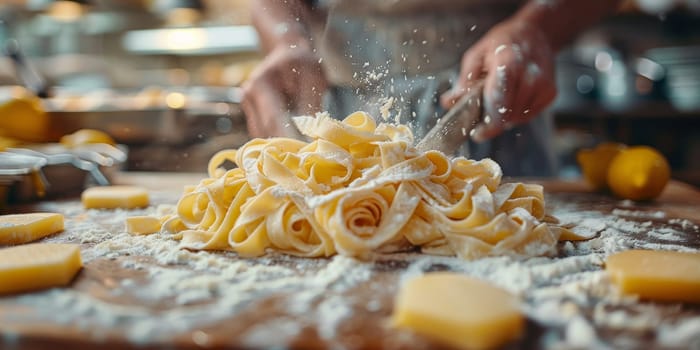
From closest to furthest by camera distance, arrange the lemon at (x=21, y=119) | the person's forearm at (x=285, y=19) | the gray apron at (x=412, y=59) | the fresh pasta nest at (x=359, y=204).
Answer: the fresh pasta nest at (x=359, y=204) < the gray apron at (x=412, y=59) < the person's forearm at (x=285, y=19) < the lemon at (x=21, y=119)

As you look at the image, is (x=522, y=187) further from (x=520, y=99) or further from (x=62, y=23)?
(x=62, y=23)

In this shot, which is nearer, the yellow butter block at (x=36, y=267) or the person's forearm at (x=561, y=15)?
the yellow butter block at (x=36, y=267)

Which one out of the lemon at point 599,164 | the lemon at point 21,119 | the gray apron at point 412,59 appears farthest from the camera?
the lemon at point 21,119

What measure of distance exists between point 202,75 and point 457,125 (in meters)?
4.49

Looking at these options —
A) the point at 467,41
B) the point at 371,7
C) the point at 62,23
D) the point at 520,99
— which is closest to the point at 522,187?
the point at 520,99

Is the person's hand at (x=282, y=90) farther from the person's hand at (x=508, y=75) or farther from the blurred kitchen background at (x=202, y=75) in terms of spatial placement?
the person's hand at (x=508, y=75)

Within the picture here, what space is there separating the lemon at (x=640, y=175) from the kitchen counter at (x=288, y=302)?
46cm

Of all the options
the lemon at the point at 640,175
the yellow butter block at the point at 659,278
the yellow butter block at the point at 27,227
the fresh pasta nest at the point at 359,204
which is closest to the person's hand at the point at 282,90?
the fresh pasta nest at the point at 359,204

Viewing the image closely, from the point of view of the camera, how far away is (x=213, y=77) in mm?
5156

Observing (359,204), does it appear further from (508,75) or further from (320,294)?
(508,75)

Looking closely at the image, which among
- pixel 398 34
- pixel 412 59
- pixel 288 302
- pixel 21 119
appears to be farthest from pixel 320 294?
pixel 21 119

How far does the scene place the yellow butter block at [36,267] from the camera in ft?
2.66

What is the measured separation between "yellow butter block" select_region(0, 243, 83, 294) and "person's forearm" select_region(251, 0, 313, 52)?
2.60 feet

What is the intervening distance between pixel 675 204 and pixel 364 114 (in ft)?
3.34
